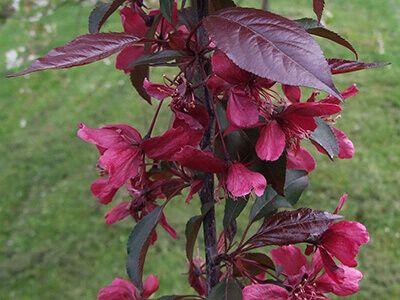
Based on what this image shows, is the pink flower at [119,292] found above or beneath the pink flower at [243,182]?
beneath

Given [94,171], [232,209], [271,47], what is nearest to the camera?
[271,47]

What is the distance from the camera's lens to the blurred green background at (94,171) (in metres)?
2.84

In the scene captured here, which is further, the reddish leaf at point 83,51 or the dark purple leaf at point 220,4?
the dark purple leaf at point 220,4

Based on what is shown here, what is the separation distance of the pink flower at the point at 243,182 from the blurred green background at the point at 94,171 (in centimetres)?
195

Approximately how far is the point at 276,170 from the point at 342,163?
268 cm

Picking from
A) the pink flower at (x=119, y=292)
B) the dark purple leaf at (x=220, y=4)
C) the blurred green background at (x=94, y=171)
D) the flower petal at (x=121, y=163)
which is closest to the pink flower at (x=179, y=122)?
the flower petal at (x=121, y=163)

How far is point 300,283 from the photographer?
2.90 ft

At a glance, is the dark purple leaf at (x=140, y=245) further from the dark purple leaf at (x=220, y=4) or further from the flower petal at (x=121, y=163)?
the dark purple leaf at (x=220, y=4)

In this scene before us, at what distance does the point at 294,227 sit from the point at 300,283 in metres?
0.09

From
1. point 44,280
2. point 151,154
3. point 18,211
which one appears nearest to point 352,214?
point 44,280

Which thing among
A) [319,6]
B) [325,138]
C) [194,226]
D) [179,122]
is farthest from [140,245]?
[319,6]

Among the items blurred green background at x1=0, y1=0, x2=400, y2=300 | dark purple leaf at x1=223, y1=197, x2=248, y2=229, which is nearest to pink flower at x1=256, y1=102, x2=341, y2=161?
dark purple leaf at x1=223, y1=197, x2=248, y2=229

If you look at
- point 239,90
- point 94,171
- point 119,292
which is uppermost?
point 239,90

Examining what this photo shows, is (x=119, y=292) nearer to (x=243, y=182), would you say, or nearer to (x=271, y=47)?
(x=243, y=182)
